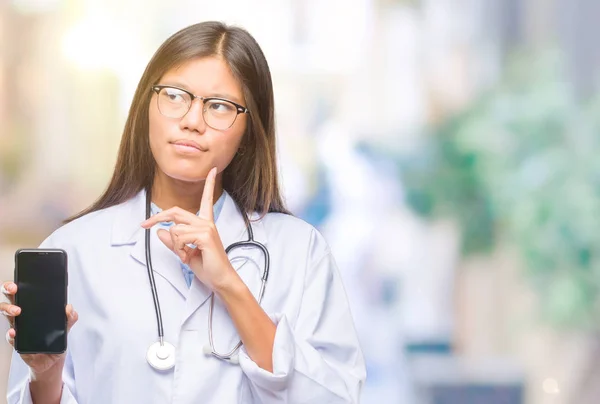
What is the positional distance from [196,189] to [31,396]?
17.4 inches

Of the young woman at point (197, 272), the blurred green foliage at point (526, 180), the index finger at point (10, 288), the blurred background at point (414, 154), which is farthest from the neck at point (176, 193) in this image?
the blurred green foliage at point (526, 180)

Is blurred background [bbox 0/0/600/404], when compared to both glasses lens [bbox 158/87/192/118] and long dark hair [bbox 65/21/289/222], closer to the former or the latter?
long dark hair [bbox 65/21/289/222]

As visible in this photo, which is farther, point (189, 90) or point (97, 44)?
point (97, 44)

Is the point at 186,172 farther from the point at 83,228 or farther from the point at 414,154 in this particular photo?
the point at 414,154

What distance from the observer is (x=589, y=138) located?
4.11 meters

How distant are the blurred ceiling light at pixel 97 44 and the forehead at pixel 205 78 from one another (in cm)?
235

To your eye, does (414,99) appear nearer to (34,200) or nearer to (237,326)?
(34,200)

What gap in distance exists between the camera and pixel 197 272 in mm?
1520

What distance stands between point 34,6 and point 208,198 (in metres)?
2.67

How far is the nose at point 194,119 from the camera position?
1562 millimetres

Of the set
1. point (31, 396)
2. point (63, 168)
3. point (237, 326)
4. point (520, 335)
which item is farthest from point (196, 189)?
point (520, 335)

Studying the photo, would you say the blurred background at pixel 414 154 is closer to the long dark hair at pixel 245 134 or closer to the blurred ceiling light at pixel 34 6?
the blurred ceiling light at pixel 34 6

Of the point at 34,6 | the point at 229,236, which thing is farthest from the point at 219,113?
the point at 34,6

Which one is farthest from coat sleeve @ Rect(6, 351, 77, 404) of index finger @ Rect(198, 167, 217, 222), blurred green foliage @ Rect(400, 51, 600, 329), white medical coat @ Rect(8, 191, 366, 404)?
blurred green foliage @ Rect(400, 51, 600, 329)
